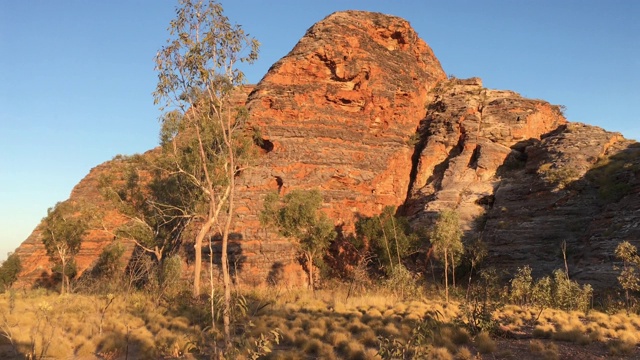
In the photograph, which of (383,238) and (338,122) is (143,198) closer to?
(383,238)

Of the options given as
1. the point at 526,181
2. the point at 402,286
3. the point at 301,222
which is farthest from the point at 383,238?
the point at 526,181

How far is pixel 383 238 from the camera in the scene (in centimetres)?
3188

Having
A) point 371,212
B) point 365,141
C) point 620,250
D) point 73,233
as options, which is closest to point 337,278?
point 371,212

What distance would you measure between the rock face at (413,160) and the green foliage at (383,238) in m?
1.62

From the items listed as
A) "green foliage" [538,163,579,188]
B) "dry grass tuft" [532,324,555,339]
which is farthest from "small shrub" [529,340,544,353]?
"green foliage" [538,163,579,188]

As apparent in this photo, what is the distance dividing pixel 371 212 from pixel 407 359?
2852cm

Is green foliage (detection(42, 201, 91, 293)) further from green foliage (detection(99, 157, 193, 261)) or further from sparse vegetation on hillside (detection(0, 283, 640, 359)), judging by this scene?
sparse vegetation on hillside (detection(0, 283, 640, 359))

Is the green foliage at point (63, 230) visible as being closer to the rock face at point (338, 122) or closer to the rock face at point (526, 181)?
the rock face at point (338, 122)

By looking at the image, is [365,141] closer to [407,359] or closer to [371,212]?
[371,212]

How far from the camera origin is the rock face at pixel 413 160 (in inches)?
1153

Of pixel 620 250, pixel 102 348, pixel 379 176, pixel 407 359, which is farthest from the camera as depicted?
pixel 379 176

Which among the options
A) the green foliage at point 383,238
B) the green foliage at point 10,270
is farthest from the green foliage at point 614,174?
the green foliage at point 10,270

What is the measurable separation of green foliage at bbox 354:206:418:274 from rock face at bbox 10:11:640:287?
162cm

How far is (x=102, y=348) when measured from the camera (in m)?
12.0
